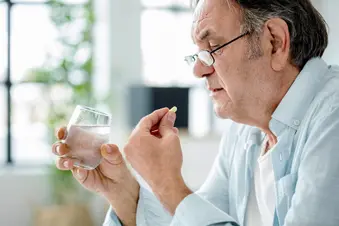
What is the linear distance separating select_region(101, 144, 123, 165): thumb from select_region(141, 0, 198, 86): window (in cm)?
396

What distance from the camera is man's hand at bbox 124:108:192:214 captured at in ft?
4.72

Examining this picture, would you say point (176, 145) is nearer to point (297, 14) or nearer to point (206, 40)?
point (206, 40)

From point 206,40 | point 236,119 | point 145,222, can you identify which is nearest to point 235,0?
point 206,40

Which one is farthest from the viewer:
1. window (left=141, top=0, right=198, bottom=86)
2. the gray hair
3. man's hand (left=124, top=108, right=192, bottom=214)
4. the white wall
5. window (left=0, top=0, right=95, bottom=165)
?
window (left=141, top=0, right=198, bottom=86)

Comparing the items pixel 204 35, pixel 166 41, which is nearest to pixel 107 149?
pixel 204 35

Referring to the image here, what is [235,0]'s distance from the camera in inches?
63.7

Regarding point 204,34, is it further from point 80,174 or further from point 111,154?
point 80,174

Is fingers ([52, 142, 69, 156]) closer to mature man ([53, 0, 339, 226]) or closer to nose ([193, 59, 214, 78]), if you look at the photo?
mature man ([53, 0, 339, 226])

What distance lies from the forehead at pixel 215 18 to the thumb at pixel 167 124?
0.85 feet

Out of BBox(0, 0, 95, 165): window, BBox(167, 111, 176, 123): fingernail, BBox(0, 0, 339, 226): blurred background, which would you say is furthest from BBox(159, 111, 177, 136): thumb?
BBox(0, 0, 95, 165): window

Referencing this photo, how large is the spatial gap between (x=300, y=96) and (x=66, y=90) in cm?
377

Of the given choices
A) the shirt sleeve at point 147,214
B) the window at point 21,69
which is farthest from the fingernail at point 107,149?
the window at point 21,69

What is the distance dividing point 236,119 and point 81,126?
454mm

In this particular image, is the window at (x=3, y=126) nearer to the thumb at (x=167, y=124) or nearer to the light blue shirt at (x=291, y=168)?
Result: the light blue shirt at (x=291, y=168)
